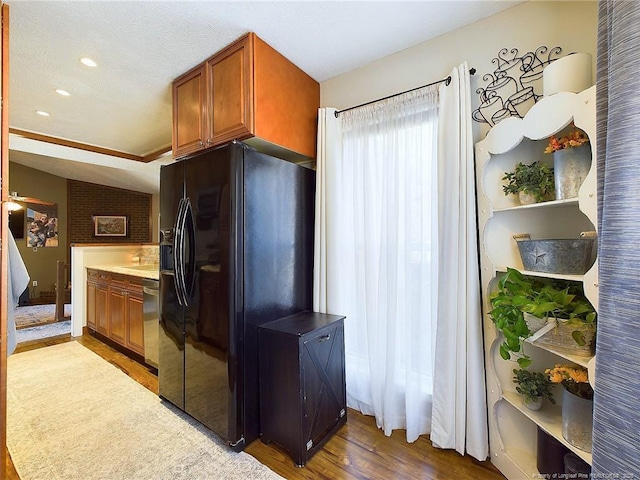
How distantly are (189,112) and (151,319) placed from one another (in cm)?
192

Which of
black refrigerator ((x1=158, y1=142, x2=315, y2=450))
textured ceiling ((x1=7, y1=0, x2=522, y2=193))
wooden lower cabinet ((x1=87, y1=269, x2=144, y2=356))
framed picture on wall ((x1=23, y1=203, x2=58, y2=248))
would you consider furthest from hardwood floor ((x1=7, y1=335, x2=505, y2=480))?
framed picture on wall ((x1=23, y1=203, x2=58, y2=248))

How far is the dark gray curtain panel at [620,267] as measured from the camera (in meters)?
0.86

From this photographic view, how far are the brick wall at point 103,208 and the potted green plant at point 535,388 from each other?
307 inches

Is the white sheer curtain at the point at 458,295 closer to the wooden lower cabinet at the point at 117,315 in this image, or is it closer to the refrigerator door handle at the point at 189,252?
the refrigerator door handle at the point at 189,252

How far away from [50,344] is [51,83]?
10.7 ft

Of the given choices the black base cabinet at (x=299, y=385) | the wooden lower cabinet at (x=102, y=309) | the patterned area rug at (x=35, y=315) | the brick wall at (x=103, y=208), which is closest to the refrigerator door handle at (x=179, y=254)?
the black base cabinet at (x=299, y=385)

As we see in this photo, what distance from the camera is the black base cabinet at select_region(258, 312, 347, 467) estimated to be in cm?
165

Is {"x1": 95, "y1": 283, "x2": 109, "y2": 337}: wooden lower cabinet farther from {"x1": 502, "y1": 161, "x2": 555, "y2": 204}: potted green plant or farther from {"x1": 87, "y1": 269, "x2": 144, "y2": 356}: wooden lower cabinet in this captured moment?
{"x1": 502, "y1": 161, "x2": 555, "y2": 204}: potted green plant

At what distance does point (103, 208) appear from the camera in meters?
7.35

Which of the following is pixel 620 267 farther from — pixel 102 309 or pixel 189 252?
pixel 102 309

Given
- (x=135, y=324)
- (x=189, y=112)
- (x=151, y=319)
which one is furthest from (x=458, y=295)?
(x=135, y=324)

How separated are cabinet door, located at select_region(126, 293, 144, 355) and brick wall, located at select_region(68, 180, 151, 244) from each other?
4525mm

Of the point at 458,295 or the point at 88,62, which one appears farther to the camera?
the point at 88,62

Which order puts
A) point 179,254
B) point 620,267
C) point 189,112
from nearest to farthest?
1. point 620,267
2. point 179,254
3. point 189,112
